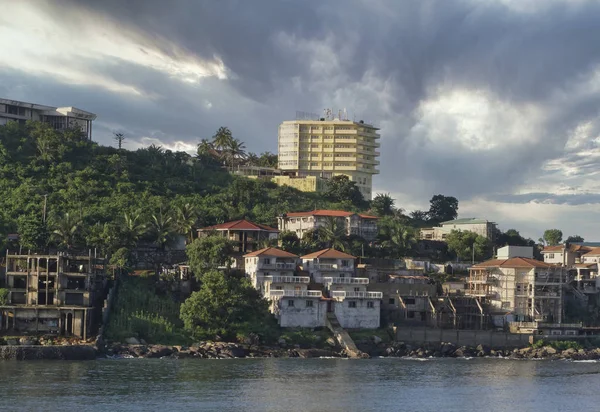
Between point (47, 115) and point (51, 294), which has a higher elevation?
point (47, 115)

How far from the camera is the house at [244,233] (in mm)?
116125

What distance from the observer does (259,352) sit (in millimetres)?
95250

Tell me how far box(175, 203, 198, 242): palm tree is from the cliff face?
31.4 meters

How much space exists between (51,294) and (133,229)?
17153 millimetres

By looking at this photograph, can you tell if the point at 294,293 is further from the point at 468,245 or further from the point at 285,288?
the point at 468,245

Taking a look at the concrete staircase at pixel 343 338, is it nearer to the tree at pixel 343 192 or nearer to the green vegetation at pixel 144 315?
the green vegetation at pixel 144 315

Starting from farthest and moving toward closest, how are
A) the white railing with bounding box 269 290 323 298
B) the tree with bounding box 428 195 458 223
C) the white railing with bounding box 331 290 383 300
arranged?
1. the tree with bounding box 428 195 458 223
2. the white railing with bounding box 331 290 383 300
3. the white railing with bounding box 269 290 323 298

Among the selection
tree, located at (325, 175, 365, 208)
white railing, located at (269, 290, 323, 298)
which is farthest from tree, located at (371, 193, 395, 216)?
white railing, located at (269, 290, 323, 298)

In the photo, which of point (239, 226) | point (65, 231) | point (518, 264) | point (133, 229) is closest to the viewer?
point (65, 231)

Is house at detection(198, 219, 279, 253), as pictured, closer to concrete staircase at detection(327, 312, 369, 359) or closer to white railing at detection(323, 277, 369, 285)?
white railing at detection(323, 277, 369, 285)

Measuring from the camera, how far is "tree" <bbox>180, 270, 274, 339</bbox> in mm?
95750

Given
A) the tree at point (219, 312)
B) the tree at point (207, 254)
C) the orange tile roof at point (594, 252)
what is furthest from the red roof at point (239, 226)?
the orange tile roof at point (594, 252)

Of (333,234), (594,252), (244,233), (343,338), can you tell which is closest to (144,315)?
(343,338)

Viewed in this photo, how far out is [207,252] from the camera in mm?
106000
